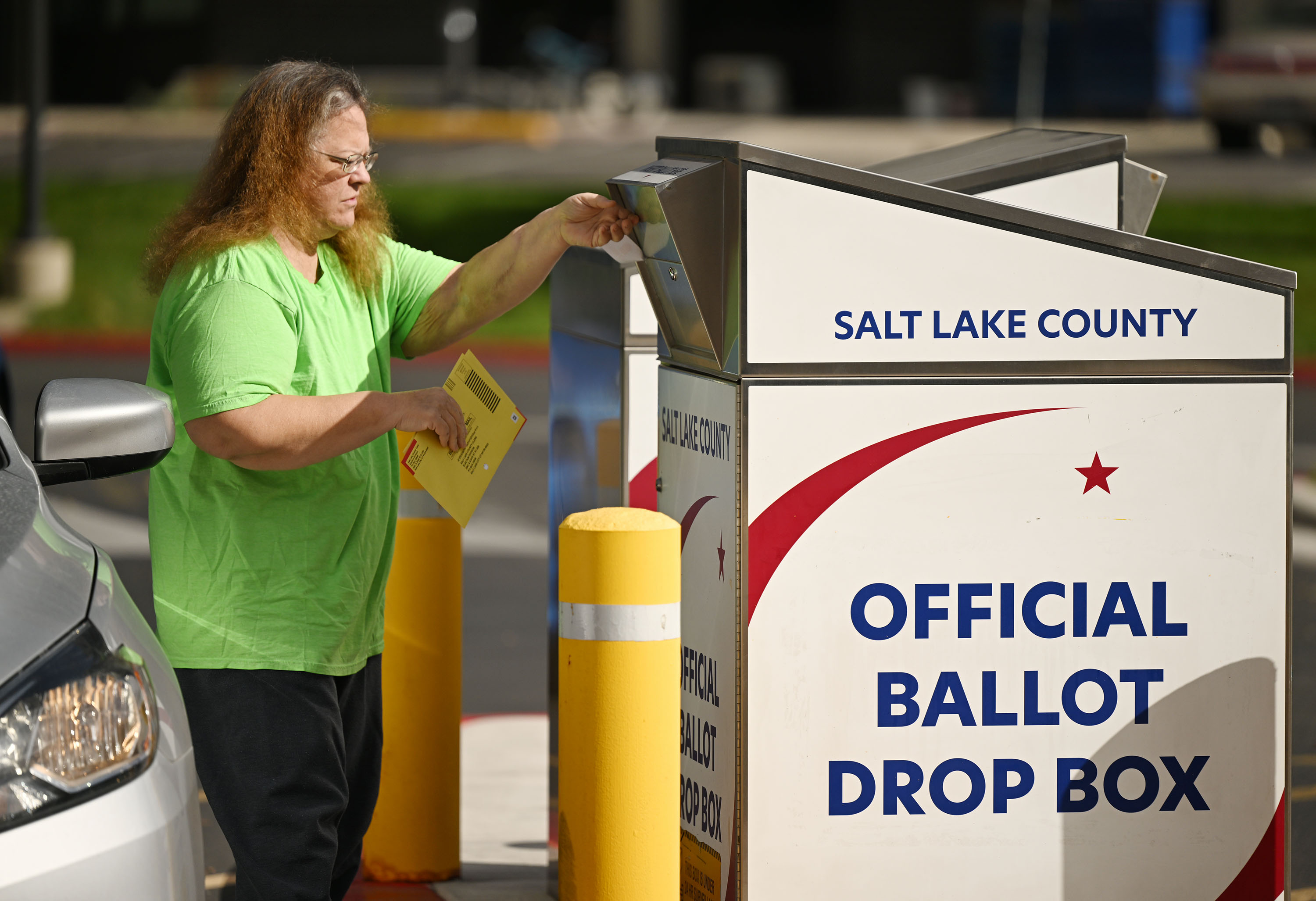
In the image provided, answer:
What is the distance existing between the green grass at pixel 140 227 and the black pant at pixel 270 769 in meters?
12.7

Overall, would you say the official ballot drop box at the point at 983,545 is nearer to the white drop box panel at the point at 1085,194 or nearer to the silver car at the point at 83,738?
the white drop box panel at the point at 1085,194

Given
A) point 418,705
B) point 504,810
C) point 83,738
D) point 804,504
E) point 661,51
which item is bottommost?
point 504,810

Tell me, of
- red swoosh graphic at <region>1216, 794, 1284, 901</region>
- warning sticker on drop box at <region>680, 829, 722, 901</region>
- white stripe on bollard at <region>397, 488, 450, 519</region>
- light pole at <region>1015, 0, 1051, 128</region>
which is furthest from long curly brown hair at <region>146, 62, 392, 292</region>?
light pole at <region>1015, 0, 1051, 128</region>

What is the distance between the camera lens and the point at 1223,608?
366 cm

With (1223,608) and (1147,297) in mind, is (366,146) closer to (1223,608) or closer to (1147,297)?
(1147,297)

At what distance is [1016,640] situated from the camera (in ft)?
11.9

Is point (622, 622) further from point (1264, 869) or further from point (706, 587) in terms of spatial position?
point (1264, 869)

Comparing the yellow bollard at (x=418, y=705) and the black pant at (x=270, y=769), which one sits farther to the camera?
the yellow bollard at (x=418, y=705)

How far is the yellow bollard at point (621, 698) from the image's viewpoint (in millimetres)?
3387

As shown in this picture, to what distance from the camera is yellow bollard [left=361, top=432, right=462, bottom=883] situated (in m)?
4.61

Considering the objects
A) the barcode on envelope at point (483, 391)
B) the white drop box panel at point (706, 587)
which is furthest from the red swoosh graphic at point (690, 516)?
the barcode on envelope at point (483, 391)

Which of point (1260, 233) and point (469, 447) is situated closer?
point (469, 447)

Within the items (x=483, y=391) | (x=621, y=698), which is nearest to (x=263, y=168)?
(x=483, y=391)

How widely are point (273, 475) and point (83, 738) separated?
88 centimetres
